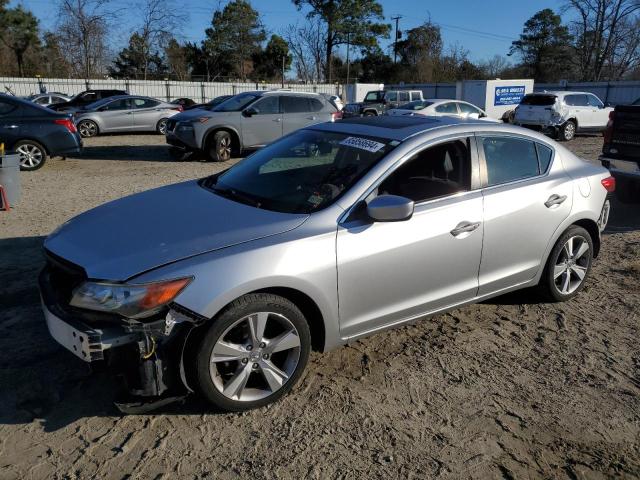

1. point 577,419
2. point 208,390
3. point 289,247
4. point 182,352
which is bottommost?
point 577,419

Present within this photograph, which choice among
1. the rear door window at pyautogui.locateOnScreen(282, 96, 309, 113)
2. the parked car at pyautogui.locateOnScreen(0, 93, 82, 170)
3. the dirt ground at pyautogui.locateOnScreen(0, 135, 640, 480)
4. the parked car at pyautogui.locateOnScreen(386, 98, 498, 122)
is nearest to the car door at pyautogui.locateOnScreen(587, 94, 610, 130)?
the parked car at pyautogui.locateOnScreen(386, 98, 498, 122)

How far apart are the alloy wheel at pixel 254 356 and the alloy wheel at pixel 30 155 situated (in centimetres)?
1000

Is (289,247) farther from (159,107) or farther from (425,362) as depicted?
(159,107)

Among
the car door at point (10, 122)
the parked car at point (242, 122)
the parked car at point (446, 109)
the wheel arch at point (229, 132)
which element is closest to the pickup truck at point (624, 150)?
the parked car at point (242, 122)

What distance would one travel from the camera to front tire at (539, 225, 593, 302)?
4.49m

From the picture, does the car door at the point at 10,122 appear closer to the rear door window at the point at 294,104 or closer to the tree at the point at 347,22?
the rear door window at the point at 294,104

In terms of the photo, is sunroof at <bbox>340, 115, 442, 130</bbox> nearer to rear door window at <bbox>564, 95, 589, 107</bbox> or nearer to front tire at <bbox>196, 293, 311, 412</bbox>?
front tire at <bbox>196, 293, 311, 412</bbox>

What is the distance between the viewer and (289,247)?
3.02 meters

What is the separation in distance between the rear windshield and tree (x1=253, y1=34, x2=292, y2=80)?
38301 mm

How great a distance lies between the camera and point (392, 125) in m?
4.12

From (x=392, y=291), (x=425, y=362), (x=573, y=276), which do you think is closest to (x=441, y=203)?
(x=392, y=291)

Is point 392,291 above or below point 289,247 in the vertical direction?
below

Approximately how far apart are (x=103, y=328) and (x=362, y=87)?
122 feet

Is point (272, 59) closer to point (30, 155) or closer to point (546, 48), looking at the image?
point (546, 48)
